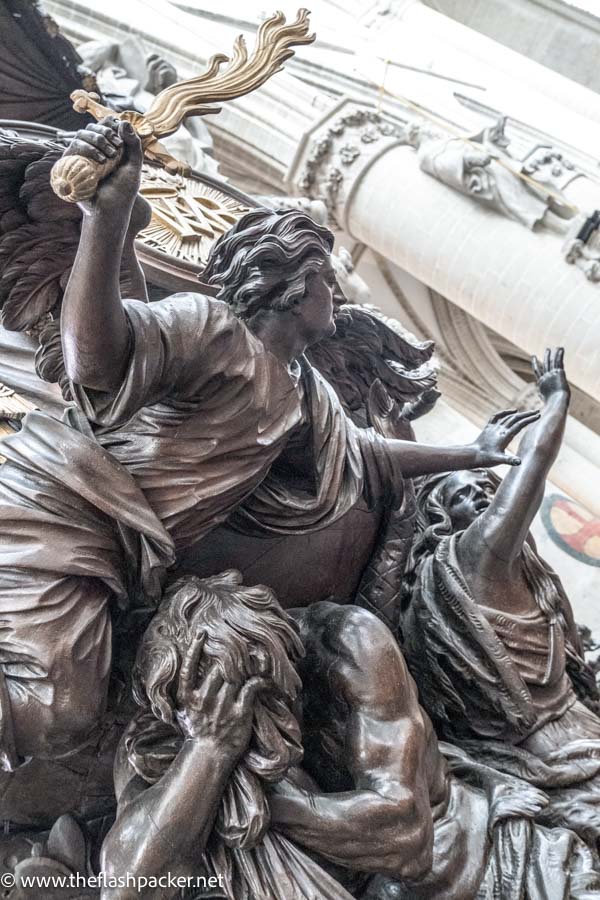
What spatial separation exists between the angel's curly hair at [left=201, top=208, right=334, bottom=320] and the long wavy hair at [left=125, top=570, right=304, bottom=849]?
761 millimetres


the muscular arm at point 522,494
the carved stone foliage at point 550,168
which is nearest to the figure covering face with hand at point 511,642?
the muscular arm at point 522,494

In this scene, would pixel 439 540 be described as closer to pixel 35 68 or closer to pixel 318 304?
pixel 318 304

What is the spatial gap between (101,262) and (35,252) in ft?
2.20

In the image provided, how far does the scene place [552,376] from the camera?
297 centimetres

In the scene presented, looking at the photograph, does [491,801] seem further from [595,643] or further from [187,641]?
[595,643]

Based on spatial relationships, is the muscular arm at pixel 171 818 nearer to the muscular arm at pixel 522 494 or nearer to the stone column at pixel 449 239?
the muscular arm at pixel 522 494

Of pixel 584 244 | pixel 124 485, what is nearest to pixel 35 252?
pixel 124 485

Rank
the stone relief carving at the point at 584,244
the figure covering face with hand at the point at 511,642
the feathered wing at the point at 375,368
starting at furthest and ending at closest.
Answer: the stone relief carving at the point at 584,244 < the feathered wing at the point at 375,368 < the figure covering face with hand at the point at 511,642

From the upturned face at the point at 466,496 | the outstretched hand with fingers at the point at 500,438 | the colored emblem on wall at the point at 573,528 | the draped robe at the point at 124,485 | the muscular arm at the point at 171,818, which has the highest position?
the outstretched hand with fingers at the point at 500,438

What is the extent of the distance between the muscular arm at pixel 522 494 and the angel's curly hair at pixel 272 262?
979 millimetres

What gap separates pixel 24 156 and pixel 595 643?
2989 mm

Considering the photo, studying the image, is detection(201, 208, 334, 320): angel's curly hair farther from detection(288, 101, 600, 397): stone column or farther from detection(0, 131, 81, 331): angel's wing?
detection(288, 101, 600, 397): stone column

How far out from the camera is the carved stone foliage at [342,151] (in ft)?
22.9

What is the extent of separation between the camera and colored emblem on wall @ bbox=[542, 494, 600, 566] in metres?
4.97
